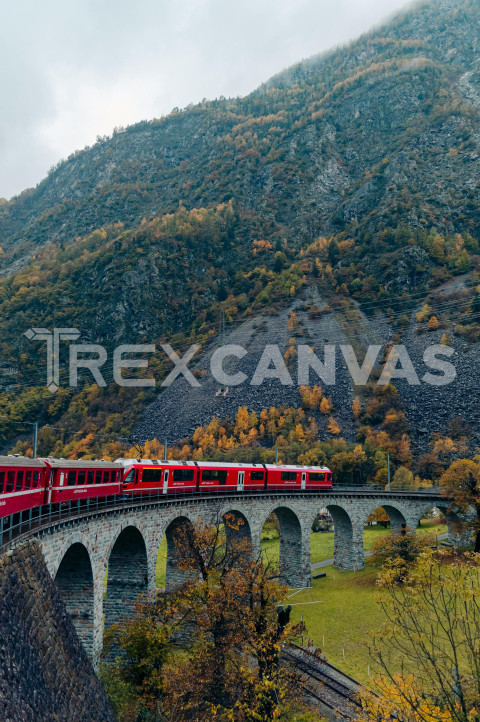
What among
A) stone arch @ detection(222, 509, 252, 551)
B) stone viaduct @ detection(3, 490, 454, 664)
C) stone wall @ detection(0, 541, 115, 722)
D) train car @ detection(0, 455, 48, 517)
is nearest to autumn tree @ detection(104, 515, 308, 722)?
stone viaduct @ detection(3, 490, 454, 664)

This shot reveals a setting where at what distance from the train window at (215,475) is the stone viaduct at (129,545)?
210 cm

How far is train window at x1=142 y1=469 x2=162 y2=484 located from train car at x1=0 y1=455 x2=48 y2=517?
10.8m

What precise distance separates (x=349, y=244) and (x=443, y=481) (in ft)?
347

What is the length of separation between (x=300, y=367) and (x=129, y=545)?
71.4 meters

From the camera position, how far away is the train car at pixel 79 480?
20.9 meters

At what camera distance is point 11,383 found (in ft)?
389

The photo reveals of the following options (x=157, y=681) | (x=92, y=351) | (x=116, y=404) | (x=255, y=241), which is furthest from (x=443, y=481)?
(x=255, y=241)

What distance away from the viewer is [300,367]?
9531 cm

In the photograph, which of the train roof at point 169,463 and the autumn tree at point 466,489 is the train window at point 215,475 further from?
the autumn tree at point 466,489

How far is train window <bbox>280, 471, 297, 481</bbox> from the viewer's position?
44062mm

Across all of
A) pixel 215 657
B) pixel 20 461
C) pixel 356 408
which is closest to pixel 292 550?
pixel 215 657

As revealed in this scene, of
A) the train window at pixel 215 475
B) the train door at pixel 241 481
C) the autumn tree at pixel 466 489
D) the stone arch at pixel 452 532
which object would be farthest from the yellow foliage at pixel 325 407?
the train window at pixel 215 475

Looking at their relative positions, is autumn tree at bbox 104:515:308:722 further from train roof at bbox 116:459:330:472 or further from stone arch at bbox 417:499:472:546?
stone arch at bbox 417:499:472:546

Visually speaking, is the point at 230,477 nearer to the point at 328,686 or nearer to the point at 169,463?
the point at 169,463
